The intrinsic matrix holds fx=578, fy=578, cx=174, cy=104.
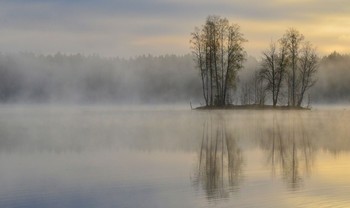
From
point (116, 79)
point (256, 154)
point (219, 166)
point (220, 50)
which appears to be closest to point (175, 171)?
point (219, 166)

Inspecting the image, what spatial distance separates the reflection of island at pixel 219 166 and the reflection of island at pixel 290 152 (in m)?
1.27

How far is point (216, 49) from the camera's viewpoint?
250 ft

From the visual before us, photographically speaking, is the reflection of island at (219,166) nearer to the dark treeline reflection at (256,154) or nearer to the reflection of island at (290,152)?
the dark treeline reflection at (256,154)

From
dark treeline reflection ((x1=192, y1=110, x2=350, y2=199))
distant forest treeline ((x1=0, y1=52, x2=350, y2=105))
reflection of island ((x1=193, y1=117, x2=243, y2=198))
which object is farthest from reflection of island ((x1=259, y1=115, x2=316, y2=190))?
distant forest treeline ((x1=0, y1=52, x2=350, y2=105))

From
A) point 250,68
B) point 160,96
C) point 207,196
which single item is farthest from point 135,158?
point 250,68

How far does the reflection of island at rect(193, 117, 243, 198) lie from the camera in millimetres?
14977

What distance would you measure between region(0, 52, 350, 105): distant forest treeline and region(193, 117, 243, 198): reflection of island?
115 metres

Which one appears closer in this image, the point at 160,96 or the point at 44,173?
the point at 44,173

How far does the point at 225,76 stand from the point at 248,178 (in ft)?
197

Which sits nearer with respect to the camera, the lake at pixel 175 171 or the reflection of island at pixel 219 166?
the lake at pixel 175 171

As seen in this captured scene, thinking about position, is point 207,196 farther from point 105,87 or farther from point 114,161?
point 105,87

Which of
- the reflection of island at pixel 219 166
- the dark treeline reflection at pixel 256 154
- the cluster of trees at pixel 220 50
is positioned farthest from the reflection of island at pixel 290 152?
the cluster of trees at pixel 220 50

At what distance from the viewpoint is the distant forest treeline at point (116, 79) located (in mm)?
150500

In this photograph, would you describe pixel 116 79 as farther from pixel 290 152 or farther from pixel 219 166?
pixel 219 166
